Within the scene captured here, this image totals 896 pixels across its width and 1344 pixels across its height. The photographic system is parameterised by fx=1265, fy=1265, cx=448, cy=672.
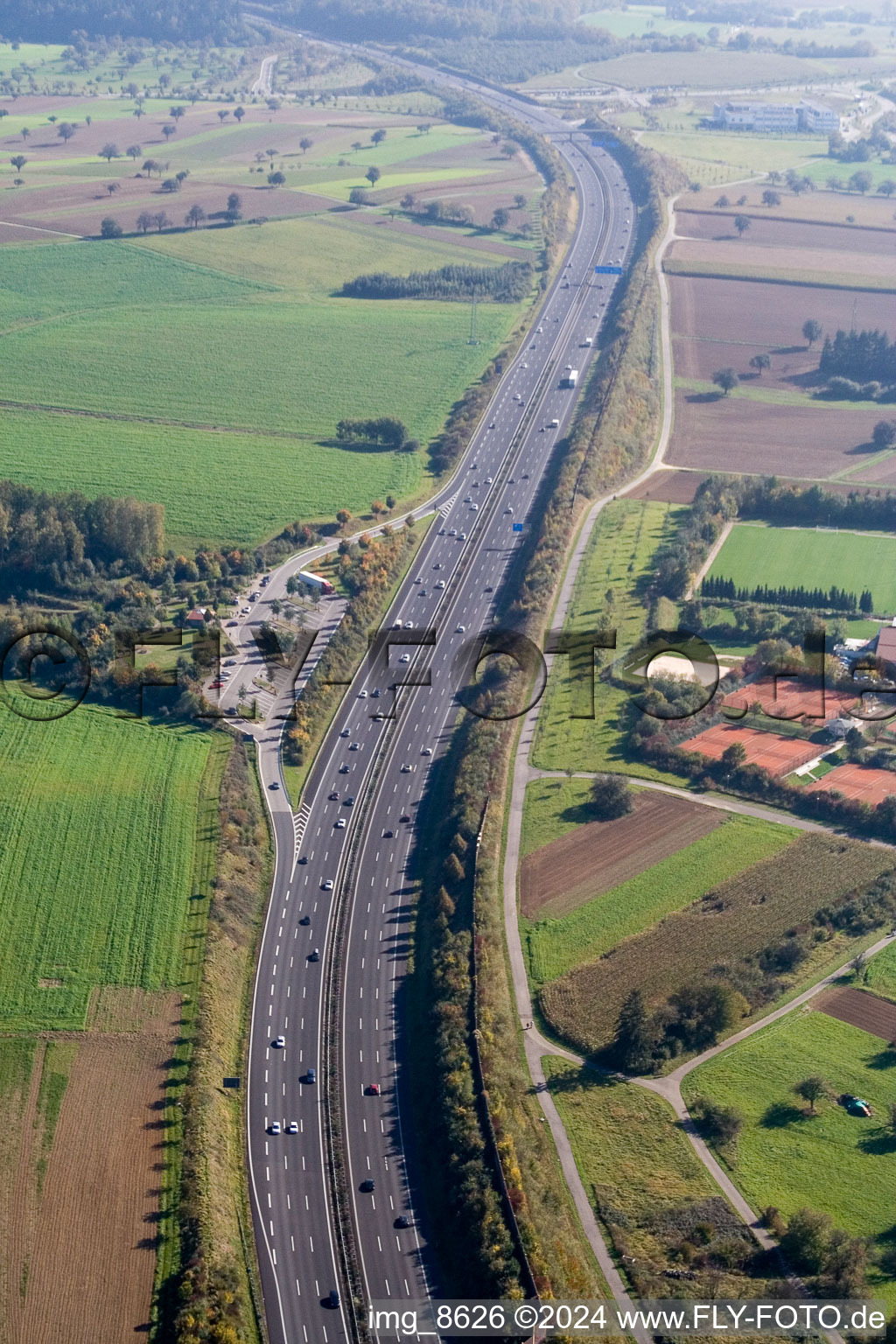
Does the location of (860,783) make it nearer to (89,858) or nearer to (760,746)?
(760,746)

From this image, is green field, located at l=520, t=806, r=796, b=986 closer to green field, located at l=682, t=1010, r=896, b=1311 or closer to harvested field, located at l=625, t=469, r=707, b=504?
green field, located at l=682, t=1010, r=896, b=1311

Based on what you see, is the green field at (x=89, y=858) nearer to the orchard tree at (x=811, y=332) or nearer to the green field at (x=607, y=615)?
the green field at (x=607, y=615)

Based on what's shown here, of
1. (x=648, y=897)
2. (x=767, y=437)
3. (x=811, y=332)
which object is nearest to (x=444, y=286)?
(x=811, y=332)

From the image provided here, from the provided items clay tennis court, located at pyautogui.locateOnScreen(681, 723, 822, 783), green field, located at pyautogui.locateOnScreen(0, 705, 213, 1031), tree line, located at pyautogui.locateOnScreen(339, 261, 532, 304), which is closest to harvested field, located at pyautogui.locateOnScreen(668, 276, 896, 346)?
tree line, located at pyautogui.locateOnScreen(339, 261, 532, 304)

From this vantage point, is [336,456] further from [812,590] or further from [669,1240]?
[669,1240]

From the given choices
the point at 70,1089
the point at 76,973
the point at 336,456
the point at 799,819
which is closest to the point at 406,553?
the point at 336,456
